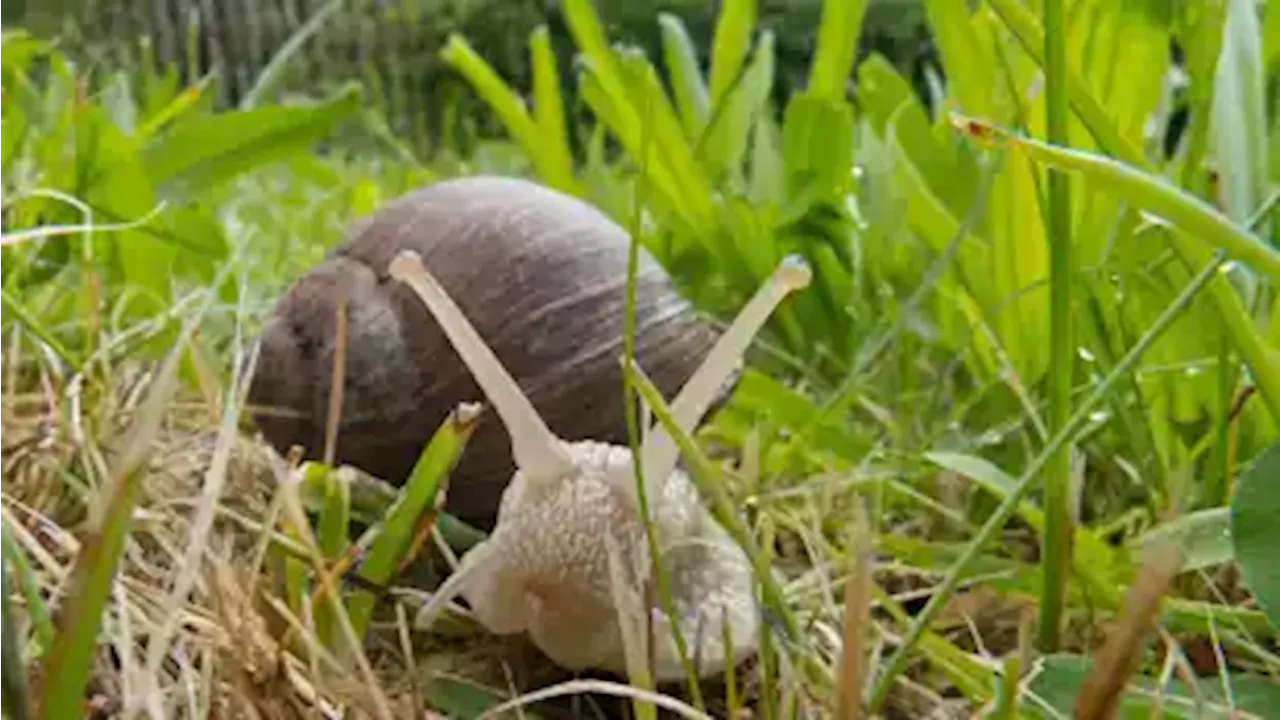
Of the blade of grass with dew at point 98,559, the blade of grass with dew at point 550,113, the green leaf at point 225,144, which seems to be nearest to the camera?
the blade of grass with dew at point 98,559

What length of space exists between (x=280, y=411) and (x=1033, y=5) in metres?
0.33

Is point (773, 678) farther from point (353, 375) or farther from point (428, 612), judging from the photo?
point (353, 375)

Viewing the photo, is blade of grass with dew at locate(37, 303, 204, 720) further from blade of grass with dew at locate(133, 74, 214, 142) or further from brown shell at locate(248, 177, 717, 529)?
blade of grass with dew at locate(133, 74, 214, 142)

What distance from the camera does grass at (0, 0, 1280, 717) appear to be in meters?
0.42

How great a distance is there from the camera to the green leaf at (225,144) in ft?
3.09

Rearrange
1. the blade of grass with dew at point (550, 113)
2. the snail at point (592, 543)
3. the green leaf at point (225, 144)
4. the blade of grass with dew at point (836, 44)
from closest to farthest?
the snail at point (592, 543) < the green leaf at point (225, 144) < the blade of grass with dew at point (836, 44) < the blade of grass with dew at point (550, 113)

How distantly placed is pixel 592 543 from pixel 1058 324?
6.5 inches

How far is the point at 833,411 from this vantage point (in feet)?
2.42

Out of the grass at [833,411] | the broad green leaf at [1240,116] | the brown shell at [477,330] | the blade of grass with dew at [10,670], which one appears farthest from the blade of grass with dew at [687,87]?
the blade of grass with dew at [10,670]

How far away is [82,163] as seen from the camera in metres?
0.84

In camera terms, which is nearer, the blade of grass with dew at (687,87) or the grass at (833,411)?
the grass at (833,411)

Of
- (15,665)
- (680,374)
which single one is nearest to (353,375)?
(680,374)

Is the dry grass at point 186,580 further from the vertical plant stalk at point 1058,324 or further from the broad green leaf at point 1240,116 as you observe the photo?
the broad green leaf at point 1240,116

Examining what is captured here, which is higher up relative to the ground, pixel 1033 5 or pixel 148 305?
pixel 1033 5
